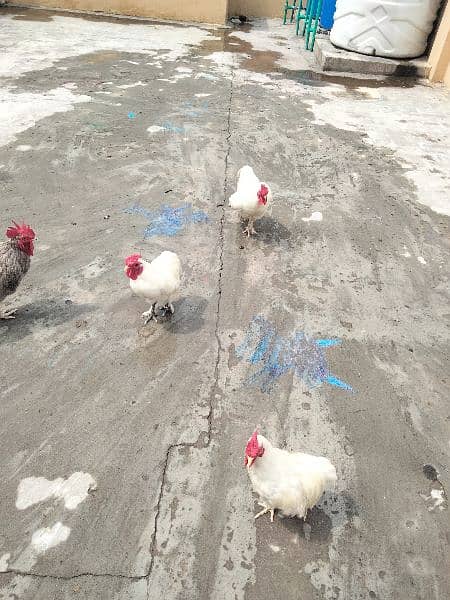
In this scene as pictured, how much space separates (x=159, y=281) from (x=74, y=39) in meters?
10.7

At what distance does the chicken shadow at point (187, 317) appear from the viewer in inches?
155

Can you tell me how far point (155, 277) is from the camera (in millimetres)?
3586

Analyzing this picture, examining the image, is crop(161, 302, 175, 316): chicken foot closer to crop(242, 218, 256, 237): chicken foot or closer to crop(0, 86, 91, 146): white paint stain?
crop(242, 218, 256, 237): chicken foot

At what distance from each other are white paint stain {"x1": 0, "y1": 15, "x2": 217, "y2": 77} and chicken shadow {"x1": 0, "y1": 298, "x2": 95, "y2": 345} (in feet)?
22.9

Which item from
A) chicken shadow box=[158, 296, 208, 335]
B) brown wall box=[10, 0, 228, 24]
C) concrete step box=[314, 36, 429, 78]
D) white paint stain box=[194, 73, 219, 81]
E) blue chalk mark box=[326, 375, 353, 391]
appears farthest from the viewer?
brown wall box=[10, 0, 228, 24]

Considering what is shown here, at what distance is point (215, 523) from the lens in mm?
2639

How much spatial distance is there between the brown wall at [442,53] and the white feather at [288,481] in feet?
34.2

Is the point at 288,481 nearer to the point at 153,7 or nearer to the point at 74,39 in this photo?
the point at 74,39

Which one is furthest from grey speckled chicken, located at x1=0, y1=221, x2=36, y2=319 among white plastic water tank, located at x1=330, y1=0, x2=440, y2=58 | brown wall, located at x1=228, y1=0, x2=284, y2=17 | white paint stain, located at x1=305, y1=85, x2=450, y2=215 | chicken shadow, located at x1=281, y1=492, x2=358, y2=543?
brown wall, located at x1=228, y1=0, x2=284, y2=17

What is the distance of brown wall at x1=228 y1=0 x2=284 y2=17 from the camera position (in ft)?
49.7

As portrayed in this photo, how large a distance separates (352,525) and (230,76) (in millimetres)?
9588

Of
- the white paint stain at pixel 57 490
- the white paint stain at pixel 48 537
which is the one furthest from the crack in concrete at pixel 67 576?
the white paint stain at pixel 57 490

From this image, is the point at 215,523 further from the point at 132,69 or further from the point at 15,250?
the point at 132,69

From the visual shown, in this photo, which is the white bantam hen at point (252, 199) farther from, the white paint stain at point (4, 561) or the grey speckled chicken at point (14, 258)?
the white paint stain at point (4, 561)
